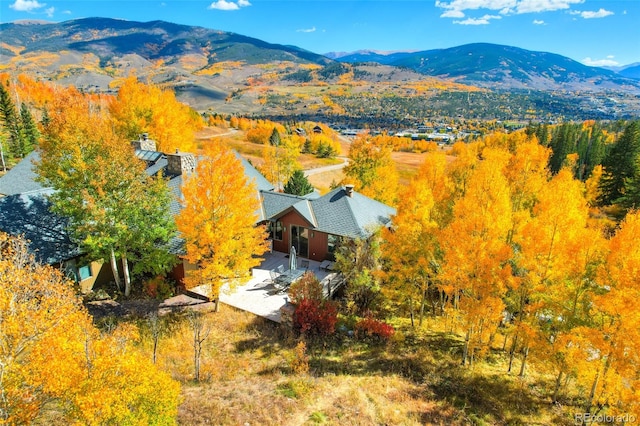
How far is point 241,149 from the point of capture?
87625 mm

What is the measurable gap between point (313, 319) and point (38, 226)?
16039mm

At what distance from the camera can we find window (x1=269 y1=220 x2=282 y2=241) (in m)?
27.2

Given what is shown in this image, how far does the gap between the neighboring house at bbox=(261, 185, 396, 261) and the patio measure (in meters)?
1.54

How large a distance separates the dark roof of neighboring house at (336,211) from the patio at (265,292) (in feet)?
9.83

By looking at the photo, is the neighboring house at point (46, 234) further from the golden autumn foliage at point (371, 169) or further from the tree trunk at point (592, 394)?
the golden autumn foliage at point (371, 169)

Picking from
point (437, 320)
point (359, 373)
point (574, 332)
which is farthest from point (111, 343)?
point (437, 320)

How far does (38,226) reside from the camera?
64.0 ft

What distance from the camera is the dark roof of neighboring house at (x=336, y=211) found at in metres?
24.6

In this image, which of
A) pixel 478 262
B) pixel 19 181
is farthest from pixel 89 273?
pixel 478 262

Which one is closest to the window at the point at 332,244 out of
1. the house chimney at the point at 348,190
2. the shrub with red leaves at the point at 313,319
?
the house chimney at the point at 348,190

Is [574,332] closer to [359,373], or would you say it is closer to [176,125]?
[359,373]

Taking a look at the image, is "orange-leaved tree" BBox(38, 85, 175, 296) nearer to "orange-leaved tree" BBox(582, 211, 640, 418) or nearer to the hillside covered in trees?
the hillside covered in trees

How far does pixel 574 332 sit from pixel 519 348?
7.19 meters

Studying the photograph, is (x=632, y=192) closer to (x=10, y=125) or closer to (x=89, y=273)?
(x=89, y=273)
